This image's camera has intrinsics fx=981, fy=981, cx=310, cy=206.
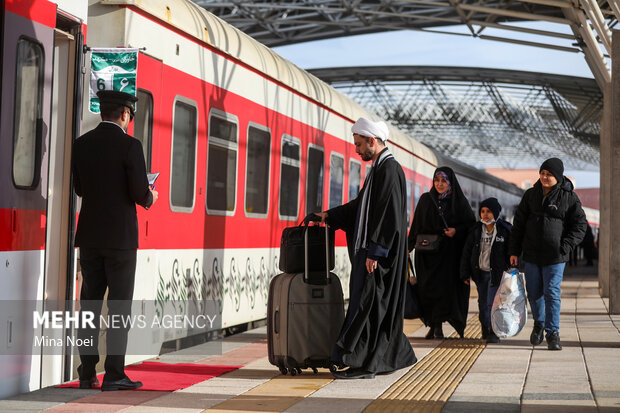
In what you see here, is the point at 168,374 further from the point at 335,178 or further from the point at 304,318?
the point at 335,178

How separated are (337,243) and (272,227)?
3.23m

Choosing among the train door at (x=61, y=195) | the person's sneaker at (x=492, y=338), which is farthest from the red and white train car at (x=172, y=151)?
the person's sneaker at (x=492, y=338)

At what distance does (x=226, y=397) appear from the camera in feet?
20.3

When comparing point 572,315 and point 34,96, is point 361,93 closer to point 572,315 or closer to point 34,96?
point 572,315

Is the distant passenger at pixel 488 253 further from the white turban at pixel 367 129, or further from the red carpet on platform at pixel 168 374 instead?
the red carpet on platform at pixel 168 374

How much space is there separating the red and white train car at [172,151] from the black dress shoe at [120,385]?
0.41m

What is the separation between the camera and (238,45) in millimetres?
9539

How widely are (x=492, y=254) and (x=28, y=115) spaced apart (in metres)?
5.27

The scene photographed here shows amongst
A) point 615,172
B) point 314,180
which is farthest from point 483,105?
point 314,180

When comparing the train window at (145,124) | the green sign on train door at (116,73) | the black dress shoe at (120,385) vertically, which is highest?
the green sign on train door at (116,73)

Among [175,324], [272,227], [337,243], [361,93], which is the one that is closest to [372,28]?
[361,93]

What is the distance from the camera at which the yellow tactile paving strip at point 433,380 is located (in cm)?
592

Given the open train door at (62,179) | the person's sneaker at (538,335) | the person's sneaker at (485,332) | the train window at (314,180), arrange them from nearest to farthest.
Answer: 1. the open train door at (62,179)
2. the person's sneaker at (538,335)
3. the person's sneaker at (485,332)
4. the train window at (314,180)

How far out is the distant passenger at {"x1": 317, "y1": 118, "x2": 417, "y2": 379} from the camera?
7016mm
